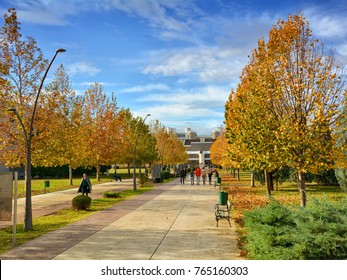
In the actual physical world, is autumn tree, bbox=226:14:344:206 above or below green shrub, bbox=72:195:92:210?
above

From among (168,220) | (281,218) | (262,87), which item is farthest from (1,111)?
(281,218)

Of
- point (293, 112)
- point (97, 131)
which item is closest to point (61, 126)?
point (97, 131)

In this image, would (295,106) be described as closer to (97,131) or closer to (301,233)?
(301,233)

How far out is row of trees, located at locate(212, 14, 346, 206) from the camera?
1535cm

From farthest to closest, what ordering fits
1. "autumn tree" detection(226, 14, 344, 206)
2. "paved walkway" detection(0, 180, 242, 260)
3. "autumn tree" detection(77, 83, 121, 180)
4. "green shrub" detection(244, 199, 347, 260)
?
"autumn tree" detection(77, 83, 121, 180) → "autumn tree" detection(226, 14, 344, 206) → "paved walkway" detection(0, 180, 242, 260) → "green shrub" detection(244, 199, 347, 260)

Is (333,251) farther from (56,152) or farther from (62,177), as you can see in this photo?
(62,177)

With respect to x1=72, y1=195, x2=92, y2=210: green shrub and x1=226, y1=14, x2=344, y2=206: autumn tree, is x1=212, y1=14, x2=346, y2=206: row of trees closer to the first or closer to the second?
x1=226, y1=14, x2=344, y2=206: autumn tree

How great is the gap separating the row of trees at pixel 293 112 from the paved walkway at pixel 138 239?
14.3 ft

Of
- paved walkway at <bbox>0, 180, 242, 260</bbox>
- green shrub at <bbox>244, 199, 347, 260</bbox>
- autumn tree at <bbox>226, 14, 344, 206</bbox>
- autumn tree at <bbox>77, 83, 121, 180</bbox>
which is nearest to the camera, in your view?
green shrub at <bbox>244, 199, 347, 260</bbox>

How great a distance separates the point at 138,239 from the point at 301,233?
217 inches

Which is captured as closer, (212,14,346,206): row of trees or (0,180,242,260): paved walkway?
(0,180,242,260): paved walkway

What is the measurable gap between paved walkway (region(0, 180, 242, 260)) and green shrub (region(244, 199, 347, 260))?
46.8 inches

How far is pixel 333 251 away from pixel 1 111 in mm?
23242

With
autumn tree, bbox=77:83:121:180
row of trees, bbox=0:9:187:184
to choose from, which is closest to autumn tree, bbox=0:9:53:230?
row of trees, bbox=0:9:187:184
